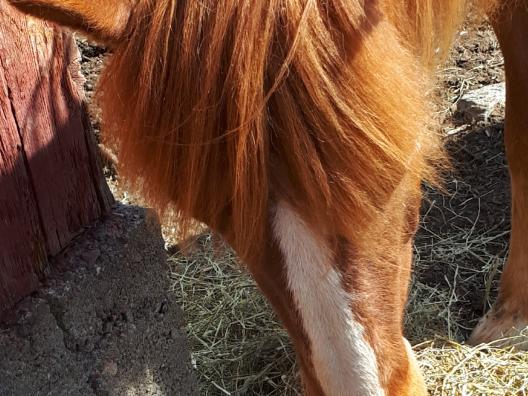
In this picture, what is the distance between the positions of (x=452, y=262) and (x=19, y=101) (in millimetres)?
1847

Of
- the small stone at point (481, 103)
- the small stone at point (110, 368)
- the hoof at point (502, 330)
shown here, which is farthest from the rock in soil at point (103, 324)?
the small stone at point (481, 103)

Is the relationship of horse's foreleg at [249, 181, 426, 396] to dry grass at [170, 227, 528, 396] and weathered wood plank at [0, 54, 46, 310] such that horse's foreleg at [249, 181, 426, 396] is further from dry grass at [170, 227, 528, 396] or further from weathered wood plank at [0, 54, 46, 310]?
dry grass at [170, 227, 528, 396]

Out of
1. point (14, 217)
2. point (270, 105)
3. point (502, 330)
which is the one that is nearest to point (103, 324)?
point (14, 217)

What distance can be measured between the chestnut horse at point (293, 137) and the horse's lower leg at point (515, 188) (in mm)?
1116

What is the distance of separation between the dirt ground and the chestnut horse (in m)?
1.04

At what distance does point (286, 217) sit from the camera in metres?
1.33

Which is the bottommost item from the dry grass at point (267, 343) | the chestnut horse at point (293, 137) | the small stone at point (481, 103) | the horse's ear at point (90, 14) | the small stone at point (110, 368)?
the dry grass at point (267, 343)

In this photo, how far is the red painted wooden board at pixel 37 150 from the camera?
1585mm

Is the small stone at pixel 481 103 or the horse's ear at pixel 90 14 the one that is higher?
the horse's ear at pixel 90 14

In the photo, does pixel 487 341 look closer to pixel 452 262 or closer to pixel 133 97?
pixel 452 262

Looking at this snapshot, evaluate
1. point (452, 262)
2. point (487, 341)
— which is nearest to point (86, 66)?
point (452, 262)

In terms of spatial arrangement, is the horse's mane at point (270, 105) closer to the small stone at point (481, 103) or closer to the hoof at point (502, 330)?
the hoof at point (502, 330)

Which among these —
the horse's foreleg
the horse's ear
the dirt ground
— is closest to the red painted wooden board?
the horse's ear

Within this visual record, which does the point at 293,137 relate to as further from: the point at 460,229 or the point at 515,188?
the point at 460,229
